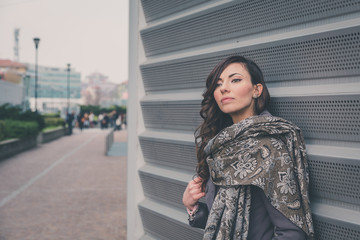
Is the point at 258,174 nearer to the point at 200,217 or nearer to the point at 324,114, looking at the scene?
the point at 324,114

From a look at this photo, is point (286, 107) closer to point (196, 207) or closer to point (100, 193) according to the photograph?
point (196, 207)

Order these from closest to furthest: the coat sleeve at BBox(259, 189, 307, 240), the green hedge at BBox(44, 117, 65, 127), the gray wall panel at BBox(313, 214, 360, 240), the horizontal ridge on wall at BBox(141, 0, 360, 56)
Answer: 1. the coat sleeve at BBox(259, 189, 307, 240)
2. the gray wall panel at BBox(313, 214, 360, 240)
3. the horizontal ridge on wall at BBox(141, 0, 360, 56)
4. the green hedge at BBox(44, 117, 65, 127)

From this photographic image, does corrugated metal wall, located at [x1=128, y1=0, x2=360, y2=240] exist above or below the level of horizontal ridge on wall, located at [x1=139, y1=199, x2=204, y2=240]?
above

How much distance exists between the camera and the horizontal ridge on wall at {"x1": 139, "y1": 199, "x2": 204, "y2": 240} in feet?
8.85

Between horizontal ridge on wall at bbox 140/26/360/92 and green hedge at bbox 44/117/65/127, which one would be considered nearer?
horizontal ridge on wall at bbox 140/26/360/92

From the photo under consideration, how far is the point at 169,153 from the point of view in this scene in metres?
2.84

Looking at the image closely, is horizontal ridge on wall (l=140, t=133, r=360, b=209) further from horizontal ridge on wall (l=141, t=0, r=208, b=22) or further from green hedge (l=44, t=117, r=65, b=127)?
green hedge (l=44, t=117, r=65, b=127)

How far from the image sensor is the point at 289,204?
1.50 meters

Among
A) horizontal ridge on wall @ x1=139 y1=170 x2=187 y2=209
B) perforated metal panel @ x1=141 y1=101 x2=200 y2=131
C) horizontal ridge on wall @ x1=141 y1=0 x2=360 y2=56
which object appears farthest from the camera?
horizontal ridge on wall @ x1=139 y1=170 x2=187 y2=209

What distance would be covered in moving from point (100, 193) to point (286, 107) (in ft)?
25.6

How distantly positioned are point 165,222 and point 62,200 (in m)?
6.12

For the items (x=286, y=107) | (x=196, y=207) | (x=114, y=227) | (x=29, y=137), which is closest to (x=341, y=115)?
(x=286, y=107)

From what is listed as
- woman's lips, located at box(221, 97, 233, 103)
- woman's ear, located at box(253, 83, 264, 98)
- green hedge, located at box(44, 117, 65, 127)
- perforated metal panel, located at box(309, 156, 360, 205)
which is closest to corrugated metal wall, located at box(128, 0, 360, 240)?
perforated metal panel, located at box(309, 156, 360, 205)

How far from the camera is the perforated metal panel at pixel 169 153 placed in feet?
8.69
